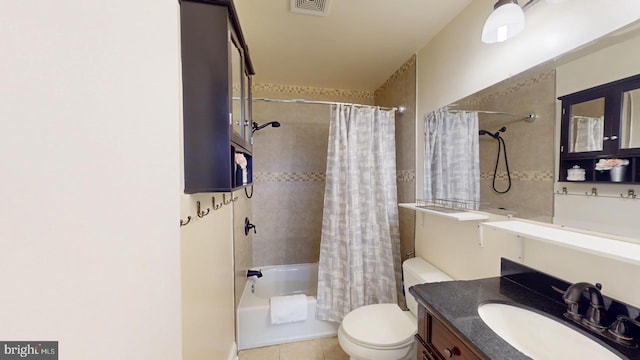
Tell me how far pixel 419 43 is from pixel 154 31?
1880 millimetres

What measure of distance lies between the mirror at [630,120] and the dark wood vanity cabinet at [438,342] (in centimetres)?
84

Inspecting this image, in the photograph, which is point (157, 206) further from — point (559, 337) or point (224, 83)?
point (559, 337)

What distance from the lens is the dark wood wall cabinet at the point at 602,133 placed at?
78 centimetres

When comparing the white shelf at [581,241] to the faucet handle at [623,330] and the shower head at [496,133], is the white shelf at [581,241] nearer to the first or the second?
the faucet handle at [623,330]

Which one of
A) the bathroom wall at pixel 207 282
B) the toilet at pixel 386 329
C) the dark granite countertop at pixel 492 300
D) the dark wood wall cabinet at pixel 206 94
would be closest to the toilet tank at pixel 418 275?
the toilet at pixel 386 329

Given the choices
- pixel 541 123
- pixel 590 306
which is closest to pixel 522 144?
pixel 541 123

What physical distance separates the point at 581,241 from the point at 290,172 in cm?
236

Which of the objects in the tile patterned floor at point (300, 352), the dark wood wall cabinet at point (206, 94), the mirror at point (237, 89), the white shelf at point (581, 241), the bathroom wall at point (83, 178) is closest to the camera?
the bathroom wall at point (83, 178)

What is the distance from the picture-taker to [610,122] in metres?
0.82

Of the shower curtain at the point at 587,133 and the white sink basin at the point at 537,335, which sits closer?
the white sink basin at the point at 537,335

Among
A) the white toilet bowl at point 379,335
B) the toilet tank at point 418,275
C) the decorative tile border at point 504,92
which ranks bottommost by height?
the white toilet bowl at point 379,335

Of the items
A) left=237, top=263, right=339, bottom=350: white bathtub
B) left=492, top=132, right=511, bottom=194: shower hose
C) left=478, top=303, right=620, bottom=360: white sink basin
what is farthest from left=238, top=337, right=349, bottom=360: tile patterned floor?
left=492, top=132, right=511, bottom=194: shower hose

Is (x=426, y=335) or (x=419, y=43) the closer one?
(x=426, y=335)

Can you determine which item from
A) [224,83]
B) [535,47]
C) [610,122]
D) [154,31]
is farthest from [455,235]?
[154,31]
